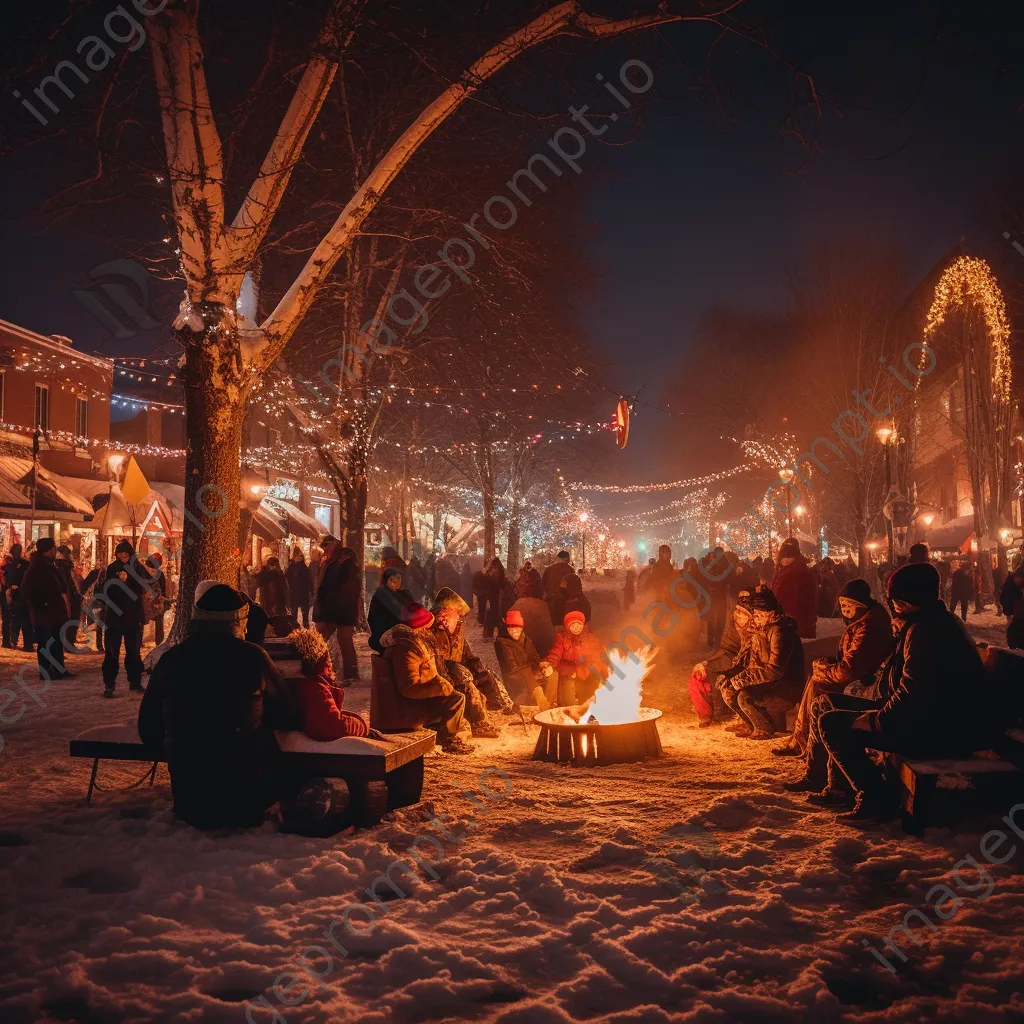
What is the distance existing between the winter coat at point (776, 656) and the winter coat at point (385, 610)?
324 centimetres

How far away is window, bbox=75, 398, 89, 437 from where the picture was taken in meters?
29.3

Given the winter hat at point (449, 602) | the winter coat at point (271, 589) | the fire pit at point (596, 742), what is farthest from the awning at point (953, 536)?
the fire pit at point (596, 742)

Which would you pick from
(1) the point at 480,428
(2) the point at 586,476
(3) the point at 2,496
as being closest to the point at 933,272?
(2) the point at 586,476

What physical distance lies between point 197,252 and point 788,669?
7121mm

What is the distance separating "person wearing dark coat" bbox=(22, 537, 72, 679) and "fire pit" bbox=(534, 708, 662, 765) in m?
7.91

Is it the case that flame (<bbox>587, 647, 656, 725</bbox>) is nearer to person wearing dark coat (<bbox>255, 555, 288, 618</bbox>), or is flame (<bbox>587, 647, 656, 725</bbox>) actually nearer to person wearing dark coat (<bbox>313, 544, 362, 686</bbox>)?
person wearing dark coat (<bbox>313, 544, 362, 686</bbox>)

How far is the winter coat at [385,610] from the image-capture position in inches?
318

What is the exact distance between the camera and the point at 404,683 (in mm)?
7414

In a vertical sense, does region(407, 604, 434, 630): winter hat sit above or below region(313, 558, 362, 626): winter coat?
below

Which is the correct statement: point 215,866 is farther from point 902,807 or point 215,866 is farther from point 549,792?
point 902,807

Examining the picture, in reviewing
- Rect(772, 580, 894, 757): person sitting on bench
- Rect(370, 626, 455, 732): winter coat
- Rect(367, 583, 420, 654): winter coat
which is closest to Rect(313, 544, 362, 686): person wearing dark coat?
Rect(367, 583, 420, 654): winter coat

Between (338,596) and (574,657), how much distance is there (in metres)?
3.76

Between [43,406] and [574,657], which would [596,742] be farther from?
[43,406]

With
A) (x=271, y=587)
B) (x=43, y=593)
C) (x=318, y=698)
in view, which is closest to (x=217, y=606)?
(x=318, y=698)
